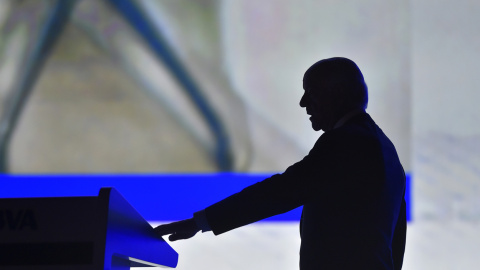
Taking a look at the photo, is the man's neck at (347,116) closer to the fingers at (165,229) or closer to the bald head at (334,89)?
the bald head at (334,89)


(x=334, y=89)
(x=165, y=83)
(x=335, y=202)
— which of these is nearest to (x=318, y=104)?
(x=334, y=89)

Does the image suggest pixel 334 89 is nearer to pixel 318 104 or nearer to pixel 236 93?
pixel 318 104

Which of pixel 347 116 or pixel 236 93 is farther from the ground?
pixel 236 93

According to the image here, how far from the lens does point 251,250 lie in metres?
3.06

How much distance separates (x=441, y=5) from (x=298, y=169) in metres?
2.26

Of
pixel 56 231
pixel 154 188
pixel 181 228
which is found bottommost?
pixel 56 231

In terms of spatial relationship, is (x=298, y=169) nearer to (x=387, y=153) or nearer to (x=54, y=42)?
(x=387, y=153)

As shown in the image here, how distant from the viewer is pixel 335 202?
127cm

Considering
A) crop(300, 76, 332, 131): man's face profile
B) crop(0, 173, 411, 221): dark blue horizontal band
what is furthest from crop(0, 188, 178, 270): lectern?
crop(0, 173, 411, 221): dark blue horizontal band

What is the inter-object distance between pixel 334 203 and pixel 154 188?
1.94 meters

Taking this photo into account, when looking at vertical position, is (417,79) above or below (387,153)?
above

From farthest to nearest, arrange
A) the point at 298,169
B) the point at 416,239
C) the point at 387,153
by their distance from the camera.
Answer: the point at 416,239
the point at 387,153
the point at 298,169

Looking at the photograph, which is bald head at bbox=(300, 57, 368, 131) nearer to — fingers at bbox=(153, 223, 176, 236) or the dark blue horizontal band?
fingers at bbox=(153, 223, 176, 236)

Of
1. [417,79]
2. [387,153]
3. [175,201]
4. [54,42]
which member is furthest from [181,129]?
[387,153]
